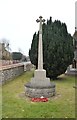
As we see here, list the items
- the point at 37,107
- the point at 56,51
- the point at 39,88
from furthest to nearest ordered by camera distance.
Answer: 1. the point at 56,51
2. the point at 39,88
3. the point at 37,107

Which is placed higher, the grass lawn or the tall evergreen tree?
the tall evergreen tree

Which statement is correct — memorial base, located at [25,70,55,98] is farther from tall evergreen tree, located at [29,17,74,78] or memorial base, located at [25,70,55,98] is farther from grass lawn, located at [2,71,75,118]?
tall evergreen tree, located at [29,17,74,78]

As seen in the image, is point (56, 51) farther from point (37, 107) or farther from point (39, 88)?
Answer: point (37, 107)

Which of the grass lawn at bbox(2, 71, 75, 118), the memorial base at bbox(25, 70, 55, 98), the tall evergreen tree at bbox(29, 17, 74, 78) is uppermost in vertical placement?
the tall evergreen tree at bbox(29, 17, 74, 78)

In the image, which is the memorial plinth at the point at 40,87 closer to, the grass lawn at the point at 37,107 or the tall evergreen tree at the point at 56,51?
the grass lawn at the point at 37,107

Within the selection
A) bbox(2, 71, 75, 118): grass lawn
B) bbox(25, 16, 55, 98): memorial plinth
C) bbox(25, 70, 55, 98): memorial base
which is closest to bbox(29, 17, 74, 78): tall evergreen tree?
bbox(25, 16, 55, 98): memorial plinth

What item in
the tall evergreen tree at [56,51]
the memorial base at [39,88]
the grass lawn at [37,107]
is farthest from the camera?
the tall evergreen tree at [56,51]

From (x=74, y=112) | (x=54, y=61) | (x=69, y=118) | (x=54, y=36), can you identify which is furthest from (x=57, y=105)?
(x=54, y=36)

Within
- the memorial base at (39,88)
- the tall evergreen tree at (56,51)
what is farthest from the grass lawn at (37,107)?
the tall evergreen tree at (56,51)

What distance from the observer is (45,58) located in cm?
1820

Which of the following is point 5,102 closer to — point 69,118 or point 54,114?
point 54,114

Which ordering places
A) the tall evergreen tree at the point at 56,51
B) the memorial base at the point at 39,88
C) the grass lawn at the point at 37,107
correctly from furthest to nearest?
the tall evergreen tree at the point at 56,51
the memorial base at the point at 39,88
the grass lawn at the point at 37,107

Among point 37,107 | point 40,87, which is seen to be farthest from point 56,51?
A: point 37,107

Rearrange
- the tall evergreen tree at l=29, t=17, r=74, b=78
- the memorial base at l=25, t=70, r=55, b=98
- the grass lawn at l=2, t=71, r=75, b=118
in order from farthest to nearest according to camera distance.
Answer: the tall evergreen tree at l=29, t=17, r=74, b=78
the memorial base at l=25, t=70, r=55, b=98
the grass lawn at l=2, t=71, r=75, b=118
